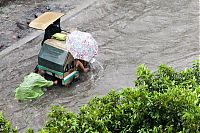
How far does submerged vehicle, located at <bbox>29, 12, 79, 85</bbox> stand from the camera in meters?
7.89

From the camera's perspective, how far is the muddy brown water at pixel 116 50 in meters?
7.71

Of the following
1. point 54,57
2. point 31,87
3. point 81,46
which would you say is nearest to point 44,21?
point 54,57

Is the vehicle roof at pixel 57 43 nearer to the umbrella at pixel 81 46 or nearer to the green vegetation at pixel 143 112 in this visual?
the umbrella at pixel 81 46

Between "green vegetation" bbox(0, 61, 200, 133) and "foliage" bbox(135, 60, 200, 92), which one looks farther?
"foliage" bbox(135, 60, 200, 92)

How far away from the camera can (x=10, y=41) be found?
9984 millimetres

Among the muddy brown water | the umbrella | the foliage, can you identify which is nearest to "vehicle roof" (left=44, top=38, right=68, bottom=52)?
the umbrella

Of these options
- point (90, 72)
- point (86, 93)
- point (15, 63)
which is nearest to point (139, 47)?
point (90, 72)

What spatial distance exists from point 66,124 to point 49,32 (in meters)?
4.56

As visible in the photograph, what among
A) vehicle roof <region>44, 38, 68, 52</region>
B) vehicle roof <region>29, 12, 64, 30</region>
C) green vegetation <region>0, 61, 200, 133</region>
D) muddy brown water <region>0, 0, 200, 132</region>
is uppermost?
green vegetation <region>0, 61, 200, 133</region>

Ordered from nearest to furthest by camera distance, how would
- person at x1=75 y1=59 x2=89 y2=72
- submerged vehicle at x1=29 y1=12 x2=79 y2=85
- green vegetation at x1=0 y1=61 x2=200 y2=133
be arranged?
green vegetation at x1=0 y1=61 x2=200 y2=133, submerged vehicle at x1=29 y1=12 x2=79 y2=85, person at x1=75 y1=59 x2=89 y2=72

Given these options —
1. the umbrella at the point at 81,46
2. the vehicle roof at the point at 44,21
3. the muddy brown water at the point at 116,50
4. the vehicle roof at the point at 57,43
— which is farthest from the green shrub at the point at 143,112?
the vehicle roof at the point at 44,21

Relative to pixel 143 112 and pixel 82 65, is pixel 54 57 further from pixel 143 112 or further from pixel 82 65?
pixel 143 112

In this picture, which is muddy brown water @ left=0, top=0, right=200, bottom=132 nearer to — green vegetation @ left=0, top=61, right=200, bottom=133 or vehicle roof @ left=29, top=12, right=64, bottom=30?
vehicle roof @ left=29, top=12, right=64, bottom=30

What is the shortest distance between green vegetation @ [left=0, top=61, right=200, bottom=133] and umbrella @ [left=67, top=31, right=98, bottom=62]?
3.29 meters
